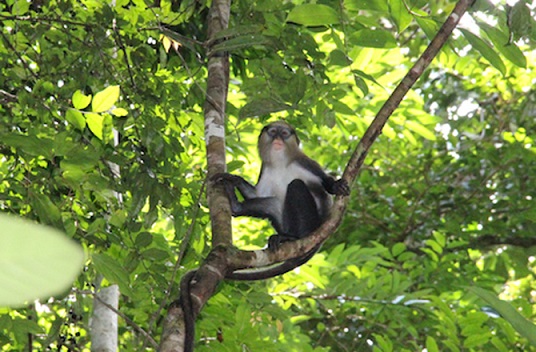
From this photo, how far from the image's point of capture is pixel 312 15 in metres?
2.71

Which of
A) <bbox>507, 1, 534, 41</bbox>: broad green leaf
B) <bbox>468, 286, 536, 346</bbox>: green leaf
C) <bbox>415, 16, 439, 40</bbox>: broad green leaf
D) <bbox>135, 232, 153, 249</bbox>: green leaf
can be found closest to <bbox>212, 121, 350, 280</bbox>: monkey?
<bbox>135, 232, 153, 249</bbox>: green leaf

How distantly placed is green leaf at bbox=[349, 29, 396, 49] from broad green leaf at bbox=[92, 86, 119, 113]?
1003mm

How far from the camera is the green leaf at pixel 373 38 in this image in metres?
2.92

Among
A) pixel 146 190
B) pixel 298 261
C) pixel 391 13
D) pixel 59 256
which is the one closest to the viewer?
pixel 59 256

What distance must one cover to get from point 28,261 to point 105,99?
2615 millimetres

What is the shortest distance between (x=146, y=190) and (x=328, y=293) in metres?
→ 2.25

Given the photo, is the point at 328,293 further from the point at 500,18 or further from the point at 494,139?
the point at 494,139

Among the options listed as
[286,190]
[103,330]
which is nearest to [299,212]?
[286,190]

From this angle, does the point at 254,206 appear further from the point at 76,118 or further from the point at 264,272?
the point at 76,118

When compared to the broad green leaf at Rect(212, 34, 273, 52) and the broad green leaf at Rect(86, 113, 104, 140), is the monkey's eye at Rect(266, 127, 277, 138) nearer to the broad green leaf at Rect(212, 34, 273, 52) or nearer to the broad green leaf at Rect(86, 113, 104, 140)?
the broad green leaf at Rect(212, 34, 273, 52)

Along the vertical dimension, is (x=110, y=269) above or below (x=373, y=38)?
below

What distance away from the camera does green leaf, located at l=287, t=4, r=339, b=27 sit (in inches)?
105

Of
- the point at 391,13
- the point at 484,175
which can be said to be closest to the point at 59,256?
the point at 391,13

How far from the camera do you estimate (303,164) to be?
461 cm
